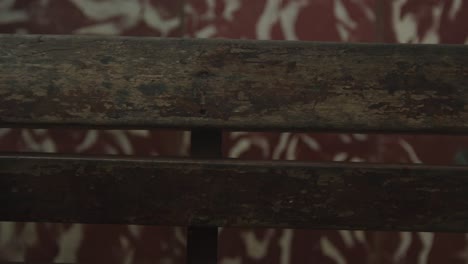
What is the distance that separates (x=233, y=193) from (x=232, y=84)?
0.19 m

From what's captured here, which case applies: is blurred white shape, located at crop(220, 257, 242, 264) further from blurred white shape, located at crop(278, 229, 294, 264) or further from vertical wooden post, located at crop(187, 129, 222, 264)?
vertical wooden post, located at crop(187, 129, 222, 264)

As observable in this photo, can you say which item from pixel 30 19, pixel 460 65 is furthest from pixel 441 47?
pixel 30 19

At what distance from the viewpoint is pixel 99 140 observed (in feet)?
3.69

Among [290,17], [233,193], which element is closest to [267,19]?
[290,17]

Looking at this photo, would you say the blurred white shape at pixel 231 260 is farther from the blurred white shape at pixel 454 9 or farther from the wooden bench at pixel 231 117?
the blurred white shape at pixel 454 9

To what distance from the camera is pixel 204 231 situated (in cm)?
81

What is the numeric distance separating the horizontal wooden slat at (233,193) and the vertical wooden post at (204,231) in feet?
0.09

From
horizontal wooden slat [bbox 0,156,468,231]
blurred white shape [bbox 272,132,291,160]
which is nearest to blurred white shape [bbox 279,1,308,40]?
blurred white shape [bbox 272,132,291,160]

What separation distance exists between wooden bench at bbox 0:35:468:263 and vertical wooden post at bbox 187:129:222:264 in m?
0.02

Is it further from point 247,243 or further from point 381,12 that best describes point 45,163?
point 381,12

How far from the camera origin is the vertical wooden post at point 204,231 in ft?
2.61

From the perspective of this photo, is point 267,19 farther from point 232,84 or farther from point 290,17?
point 232,84

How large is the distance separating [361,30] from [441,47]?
1.17 ft

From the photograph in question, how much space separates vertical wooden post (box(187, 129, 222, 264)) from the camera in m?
0.80
